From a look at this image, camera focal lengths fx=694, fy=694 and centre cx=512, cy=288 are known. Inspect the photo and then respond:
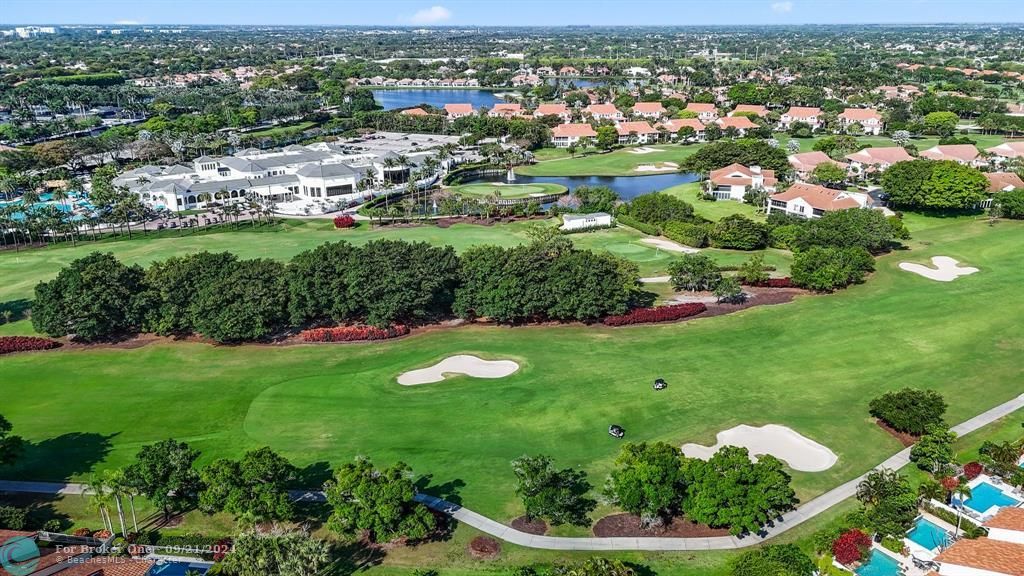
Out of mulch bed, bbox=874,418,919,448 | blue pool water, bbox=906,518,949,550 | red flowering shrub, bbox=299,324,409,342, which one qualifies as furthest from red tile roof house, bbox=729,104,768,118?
blue pool water, bbox=906,518,949,550

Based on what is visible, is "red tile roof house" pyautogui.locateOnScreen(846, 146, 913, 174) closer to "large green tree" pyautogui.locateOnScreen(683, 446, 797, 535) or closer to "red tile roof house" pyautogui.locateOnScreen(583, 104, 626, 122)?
"red tile roof house" pyautogui.locateOnScreen(583, 104, 626, 122)

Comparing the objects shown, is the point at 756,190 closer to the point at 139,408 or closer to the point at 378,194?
the point at 378,194

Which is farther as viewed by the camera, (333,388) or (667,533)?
(333,388)

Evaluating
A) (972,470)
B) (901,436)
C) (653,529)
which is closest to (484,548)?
(653,529)

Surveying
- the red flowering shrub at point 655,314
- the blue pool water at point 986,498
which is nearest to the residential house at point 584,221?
the red flowering shrub at point 655,314

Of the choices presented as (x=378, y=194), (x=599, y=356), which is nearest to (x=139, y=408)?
(x=599, y=356)
